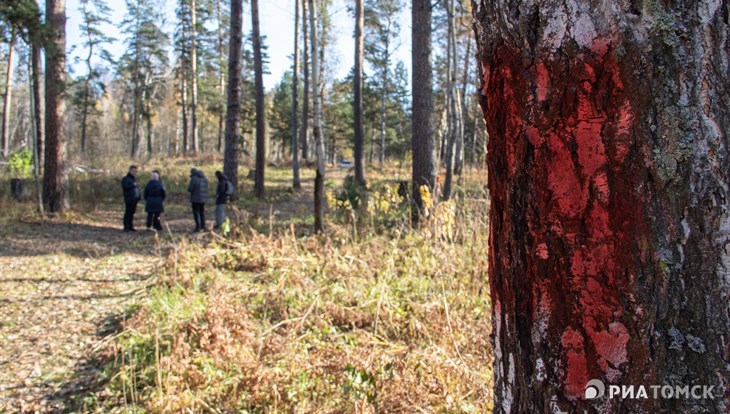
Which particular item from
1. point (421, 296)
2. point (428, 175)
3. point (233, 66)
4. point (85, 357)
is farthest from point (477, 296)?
point (233, 66)

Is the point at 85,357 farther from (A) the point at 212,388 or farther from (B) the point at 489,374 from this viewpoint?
(B) the point at 489,374

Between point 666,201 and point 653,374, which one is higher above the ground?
point 666,201

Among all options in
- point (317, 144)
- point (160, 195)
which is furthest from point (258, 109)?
point (317, 144)

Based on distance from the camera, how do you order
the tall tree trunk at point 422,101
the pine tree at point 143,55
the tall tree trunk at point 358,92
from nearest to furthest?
1. the tall tree trunk at point 422,101
2. the tall tree trunk at point 358,92
3. the pine tree at point 143,55

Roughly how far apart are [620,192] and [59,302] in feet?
19.5

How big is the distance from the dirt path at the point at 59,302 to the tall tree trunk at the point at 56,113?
1.35 metres

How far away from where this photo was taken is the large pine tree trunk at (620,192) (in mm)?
832

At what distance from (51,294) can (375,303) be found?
3.93 meters

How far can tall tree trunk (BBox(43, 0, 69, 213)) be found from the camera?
1003 cm

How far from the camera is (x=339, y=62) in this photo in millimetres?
33844

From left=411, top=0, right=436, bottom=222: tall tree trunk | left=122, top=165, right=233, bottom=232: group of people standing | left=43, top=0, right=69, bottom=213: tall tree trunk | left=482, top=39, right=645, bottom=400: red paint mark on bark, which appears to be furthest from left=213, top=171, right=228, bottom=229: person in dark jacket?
left=482, top=39, right=645, bottom=400: red paint mark on bark

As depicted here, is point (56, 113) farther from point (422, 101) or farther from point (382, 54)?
point (382, 54)

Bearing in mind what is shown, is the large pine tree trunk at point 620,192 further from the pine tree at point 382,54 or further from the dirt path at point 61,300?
the pine tree at point 382,54

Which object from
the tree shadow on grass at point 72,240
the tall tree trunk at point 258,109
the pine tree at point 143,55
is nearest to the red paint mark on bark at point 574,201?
the tree shadow on grass at point 72,240
